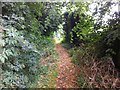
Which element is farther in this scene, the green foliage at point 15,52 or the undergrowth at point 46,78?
the undergrowth at point 46,78

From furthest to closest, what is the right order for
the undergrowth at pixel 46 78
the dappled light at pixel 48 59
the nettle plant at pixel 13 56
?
the undergrowth at pixel 46 78, the dappled light at pixel 48 59, the nettle plant at pixel 13 56

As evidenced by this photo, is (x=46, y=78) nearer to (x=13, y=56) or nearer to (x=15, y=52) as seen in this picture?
(x=13, y=56)

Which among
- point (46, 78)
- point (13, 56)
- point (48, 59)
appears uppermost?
point (13, 56)

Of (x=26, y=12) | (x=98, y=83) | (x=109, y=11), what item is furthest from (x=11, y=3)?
(x=109, y=11)

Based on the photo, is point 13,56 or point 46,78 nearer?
point 13,56

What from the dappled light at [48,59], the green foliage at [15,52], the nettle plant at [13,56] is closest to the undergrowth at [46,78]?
the dappled light at [48,59]

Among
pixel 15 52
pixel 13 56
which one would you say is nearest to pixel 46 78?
pixel 13 56

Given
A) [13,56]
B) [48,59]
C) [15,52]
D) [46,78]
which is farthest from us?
[48,59]

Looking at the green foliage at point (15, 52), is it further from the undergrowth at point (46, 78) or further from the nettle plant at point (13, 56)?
the undergrowth at point (46, 78)

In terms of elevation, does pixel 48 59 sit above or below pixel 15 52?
below

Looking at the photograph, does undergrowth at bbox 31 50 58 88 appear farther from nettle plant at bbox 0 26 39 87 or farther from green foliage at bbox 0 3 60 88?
nettle plant at bbox 0 26 39 87

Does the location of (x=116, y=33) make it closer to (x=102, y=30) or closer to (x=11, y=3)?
(x=102, y=30)

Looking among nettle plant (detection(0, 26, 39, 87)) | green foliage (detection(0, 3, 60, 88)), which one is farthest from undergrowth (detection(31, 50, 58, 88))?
nettle plant (detection(0, 26, 39, 87))

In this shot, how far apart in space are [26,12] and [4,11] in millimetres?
822
